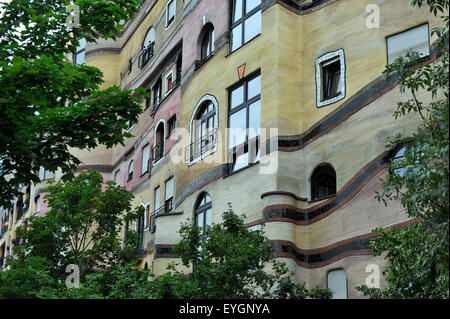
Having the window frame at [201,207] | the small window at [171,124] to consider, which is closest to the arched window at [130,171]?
the small window at [171,124]

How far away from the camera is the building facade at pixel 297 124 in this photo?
1691 centimetres

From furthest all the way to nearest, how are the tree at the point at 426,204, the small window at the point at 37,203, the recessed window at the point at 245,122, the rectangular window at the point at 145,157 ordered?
the small window at the point at 37,203 → the rectangular window at the point at 145,157 → the recessed window at the point at 245,122 → the tree at the point at 426,204

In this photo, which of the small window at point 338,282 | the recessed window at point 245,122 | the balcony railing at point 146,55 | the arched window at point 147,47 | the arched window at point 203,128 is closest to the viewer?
the small window at point 338,282

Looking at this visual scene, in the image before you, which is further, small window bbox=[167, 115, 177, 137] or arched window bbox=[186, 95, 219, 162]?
small window bbox=[167, 115, 177, 137]

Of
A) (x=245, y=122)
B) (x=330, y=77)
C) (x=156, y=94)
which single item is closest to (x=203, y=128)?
(x=245, y=122)

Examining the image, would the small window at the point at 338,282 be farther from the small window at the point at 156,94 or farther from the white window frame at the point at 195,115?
the small window at the point at 156,94

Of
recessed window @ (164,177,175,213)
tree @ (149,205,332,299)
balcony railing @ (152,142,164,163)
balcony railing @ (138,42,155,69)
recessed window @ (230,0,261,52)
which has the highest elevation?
balcony railing @ (138,42,155,69)

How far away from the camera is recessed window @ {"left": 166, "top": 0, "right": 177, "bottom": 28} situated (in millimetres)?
29897

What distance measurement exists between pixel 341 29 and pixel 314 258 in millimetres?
5992

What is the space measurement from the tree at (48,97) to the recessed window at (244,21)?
280 inches

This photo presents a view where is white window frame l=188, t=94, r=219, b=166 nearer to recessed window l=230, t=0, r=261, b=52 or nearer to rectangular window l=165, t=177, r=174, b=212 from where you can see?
recessed window l=230, t=0, r=261, b=52

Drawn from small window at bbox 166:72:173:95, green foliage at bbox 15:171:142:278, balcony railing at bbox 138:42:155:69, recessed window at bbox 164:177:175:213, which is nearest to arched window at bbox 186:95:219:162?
recessed window at bbox 164:177:175:213

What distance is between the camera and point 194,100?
2364cm

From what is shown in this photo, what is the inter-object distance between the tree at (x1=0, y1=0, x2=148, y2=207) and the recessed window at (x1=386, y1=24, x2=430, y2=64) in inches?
260
